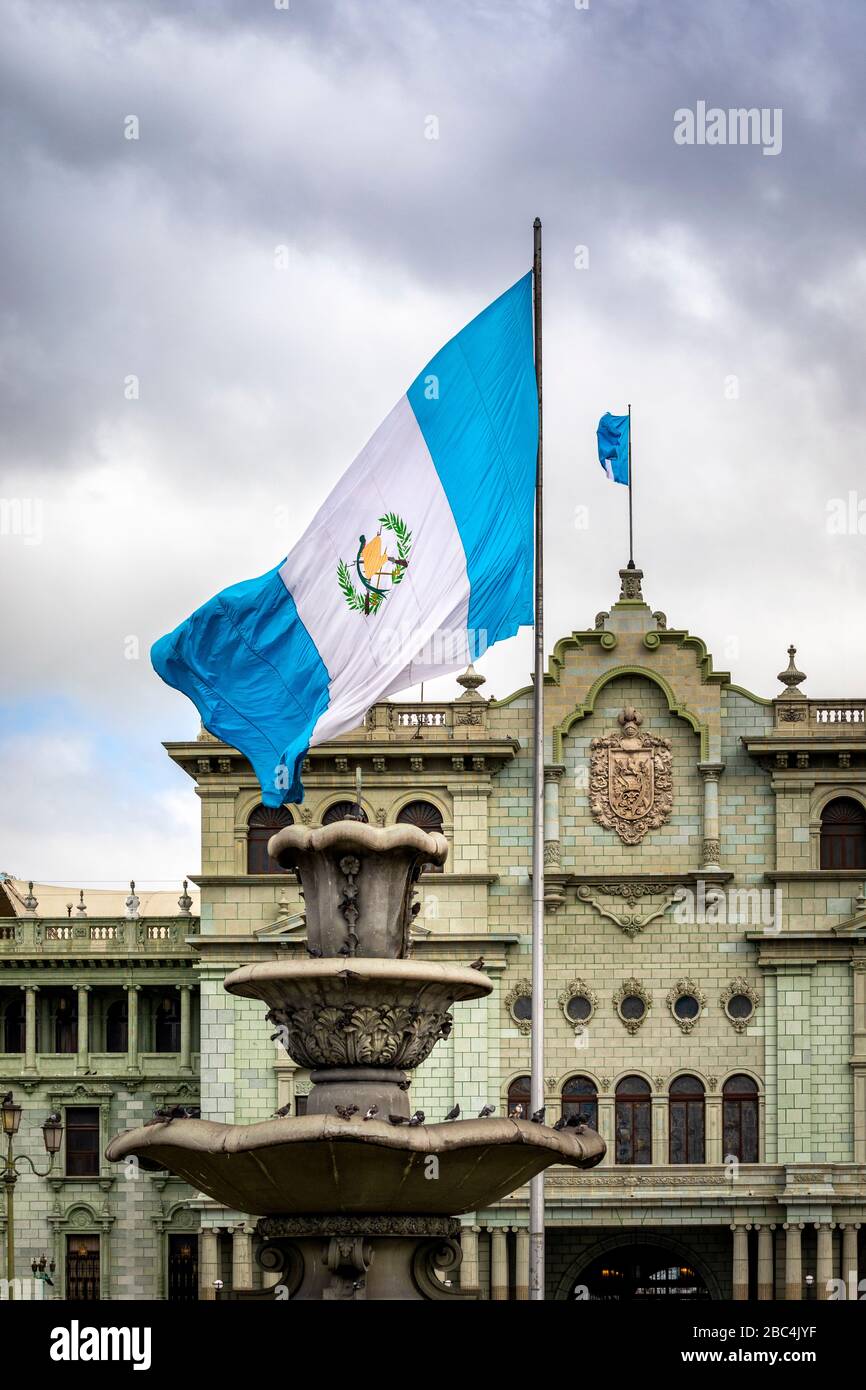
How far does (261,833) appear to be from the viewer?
202 feet

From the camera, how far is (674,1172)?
59.2 m

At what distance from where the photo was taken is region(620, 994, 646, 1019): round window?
199 ft

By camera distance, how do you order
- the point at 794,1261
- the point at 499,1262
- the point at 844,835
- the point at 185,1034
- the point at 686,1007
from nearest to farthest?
the point at 794,1261
the point at 499,1262
the point at 686,1007
the point at 844,835
the point at 185,1034

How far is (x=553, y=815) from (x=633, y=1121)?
7572 mm

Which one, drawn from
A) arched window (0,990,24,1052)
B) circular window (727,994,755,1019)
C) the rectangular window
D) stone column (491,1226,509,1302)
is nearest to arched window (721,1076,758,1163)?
circular window (727,994,755,1019)

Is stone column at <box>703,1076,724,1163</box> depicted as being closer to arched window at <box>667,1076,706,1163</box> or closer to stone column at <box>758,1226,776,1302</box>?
arched window at <box>667,1076,706,1163</box>

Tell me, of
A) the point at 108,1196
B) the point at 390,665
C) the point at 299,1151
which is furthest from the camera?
the point at 108,1196

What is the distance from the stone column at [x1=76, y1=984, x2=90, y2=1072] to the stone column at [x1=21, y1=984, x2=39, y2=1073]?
1.21 m

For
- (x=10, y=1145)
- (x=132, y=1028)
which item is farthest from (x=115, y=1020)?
(x=10, y=1145)

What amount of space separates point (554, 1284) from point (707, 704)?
1439 centimetres

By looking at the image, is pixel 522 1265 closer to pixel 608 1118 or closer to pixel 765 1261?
pixel 608 1118

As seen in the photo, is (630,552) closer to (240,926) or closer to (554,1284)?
(240,926)

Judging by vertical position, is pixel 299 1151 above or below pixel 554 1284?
above
